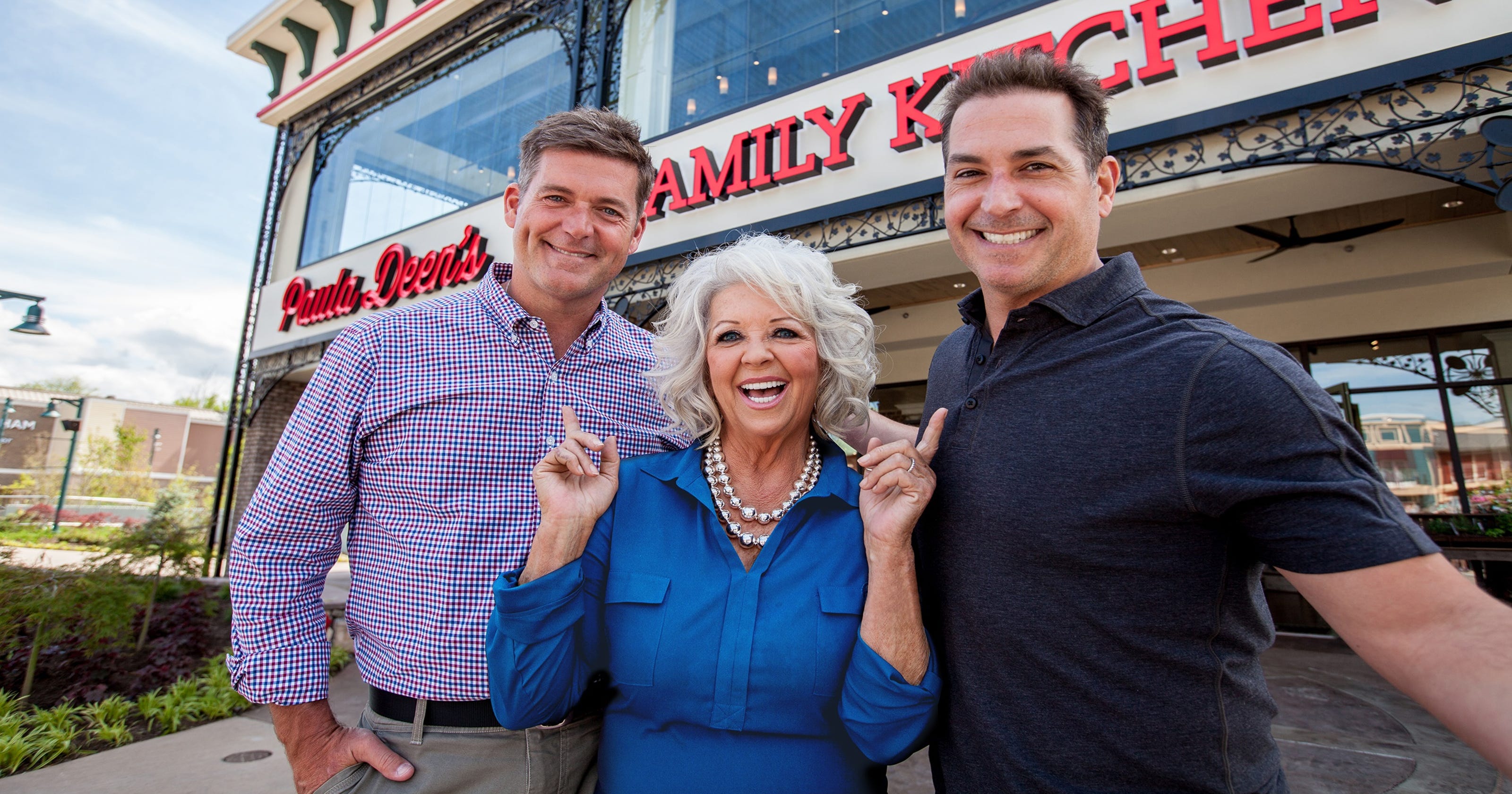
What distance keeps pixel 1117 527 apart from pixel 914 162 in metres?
4.92

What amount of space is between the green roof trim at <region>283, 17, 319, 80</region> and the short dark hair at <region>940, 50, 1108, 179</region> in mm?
14097

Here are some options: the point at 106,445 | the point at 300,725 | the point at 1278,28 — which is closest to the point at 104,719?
the point at 300,725

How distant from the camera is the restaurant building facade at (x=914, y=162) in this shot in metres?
4.16

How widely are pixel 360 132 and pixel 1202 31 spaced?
1210 cm

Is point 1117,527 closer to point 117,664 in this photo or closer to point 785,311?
point 785,311

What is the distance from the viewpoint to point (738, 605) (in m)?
1.40

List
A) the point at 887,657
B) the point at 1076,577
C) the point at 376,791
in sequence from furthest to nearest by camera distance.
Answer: the point at 376,791, the point at 887,657, the point at 1076,577

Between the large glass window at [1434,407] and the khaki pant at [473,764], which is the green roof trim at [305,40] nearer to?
the khaki pant at [473,764]

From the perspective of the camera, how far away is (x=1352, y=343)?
24.7 feet

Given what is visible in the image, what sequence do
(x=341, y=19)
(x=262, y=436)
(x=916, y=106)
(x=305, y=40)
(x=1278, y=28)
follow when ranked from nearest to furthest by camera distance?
(x=1278, y=28)
(x=916, y=106)
(x=341, y=19)
(x=305, y=40)
(x=262, y=436)

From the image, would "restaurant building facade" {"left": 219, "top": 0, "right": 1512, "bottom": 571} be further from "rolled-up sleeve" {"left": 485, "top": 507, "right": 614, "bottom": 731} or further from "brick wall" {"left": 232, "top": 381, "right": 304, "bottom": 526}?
"rolled-up sleeve" {"left": 485, "top": 507, "right": 614, "bottom": 731}

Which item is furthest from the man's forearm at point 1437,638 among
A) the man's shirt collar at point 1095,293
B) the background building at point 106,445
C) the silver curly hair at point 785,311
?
the background building at point 106,445

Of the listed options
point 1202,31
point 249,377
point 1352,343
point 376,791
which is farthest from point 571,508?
point 249,377

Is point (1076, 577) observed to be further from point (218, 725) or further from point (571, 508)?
point (218, 725)
